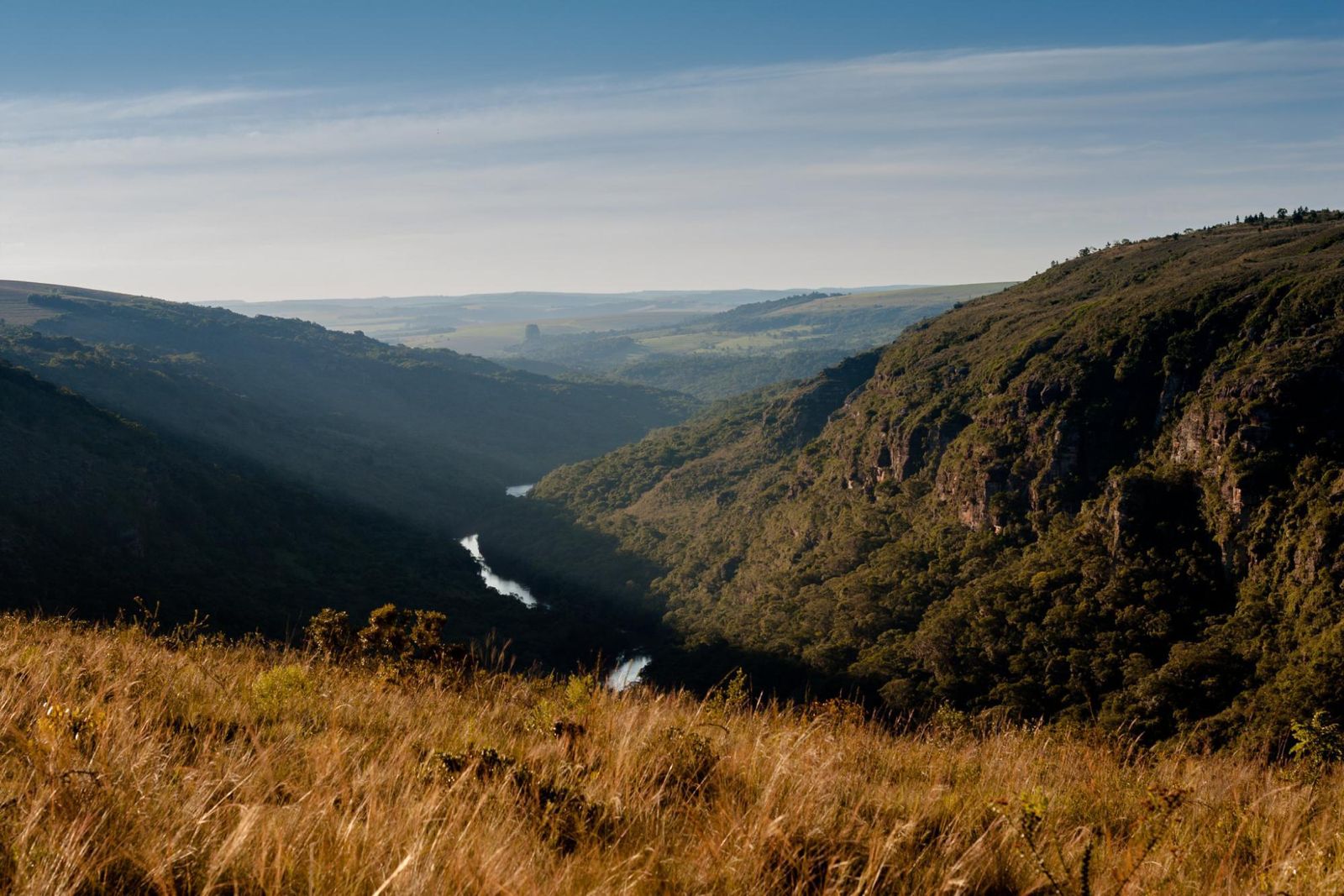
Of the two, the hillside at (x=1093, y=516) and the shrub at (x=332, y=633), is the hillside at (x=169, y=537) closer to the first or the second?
the hillside at (x=1093, y=516)

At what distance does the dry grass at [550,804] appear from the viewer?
300 centimetres

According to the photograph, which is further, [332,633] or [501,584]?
[501,584]

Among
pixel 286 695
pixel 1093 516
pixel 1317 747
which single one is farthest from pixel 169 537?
pixel 1093 516

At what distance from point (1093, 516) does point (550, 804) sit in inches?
3317

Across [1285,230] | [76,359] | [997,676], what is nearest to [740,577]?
[997,676]

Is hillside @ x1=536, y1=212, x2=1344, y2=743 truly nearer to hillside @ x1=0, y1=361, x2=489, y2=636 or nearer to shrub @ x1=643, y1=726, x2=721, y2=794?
hillside @ x1=0, y1=361, x2=489, y2=636

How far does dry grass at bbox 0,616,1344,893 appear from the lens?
9.84 ft

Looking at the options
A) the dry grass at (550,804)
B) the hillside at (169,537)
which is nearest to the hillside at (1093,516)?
the hillside at (169,537)

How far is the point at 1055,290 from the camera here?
13212cm

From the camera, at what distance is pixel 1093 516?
7625cm

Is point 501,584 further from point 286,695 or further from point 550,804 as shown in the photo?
point 550,804

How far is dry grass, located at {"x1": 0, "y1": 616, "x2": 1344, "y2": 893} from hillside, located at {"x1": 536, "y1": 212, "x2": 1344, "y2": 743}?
39.0m

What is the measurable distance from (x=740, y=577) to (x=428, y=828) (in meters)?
110

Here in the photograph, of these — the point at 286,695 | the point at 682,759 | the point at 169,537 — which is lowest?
the point at 169,537
